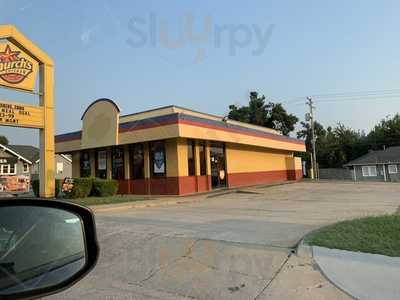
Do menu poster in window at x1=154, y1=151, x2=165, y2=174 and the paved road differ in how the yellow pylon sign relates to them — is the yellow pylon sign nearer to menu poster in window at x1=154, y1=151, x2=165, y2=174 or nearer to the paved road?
menu poster in window at x1=154, y1=151, x2=165, y2=174

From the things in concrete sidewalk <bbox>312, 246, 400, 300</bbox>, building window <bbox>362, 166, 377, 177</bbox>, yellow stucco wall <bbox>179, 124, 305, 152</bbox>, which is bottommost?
concrete sidewalk <bbox>312, 246, 400, 300</bbox>

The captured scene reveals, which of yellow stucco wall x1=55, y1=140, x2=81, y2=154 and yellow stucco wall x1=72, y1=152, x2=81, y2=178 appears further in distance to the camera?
yellow stucco wall x1=72, y1=152, x2=81, y2=178

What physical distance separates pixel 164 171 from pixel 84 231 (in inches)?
813

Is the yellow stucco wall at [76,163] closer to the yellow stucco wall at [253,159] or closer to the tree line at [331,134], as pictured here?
the yellow stucco wall at [253,159]

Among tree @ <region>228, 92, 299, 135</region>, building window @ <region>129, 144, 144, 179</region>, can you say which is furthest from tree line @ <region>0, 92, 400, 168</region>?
building window @ <region>129, 144, 144, 179</region>

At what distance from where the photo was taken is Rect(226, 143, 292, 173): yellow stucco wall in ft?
90.6

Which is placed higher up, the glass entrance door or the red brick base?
the glass entrance door

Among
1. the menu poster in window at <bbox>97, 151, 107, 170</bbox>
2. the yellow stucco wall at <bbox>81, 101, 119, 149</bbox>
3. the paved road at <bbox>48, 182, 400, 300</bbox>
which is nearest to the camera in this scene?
the paved road at <bbox>48, 182, 400, 300</bbox>

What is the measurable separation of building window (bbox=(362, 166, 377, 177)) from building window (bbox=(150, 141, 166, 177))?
125ft

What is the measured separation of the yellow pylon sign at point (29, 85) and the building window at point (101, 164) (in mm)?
7669

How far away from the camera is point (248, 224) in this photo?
404 inches

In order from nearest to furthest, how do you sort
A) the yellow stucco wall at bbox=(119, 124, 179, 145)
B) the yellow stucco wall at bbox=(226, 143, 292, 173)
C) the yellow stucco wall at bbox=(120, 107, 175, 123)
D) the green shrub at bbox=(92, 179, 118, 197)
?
1. the yellow stucco wall at bbox=(119, 124, 179, 145)
2. the green shrub at bbox=(92, 179, 118, 197)
3. the yellow stucco wall at bbox=(120, 107, 175, 123)
4. the yellow stucco wall at bbox=(226, 143, 292, 173)

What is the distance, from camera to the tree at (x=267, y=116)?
2259 inches

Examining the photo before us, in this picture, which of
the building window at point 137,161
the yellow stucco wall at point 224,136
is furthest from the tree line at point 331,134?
the building window at point 137,161
